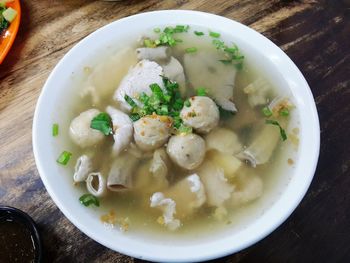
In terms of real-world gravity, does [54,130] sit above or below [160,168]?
above

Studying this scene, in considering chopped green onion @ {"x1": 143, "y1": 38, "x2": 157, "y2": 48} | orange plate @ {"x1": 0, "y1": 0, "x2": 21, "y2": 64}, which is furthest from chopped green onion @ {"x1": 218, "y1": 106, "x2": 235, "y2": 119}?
orange plate @ {"x1": 0, "y1": 0, "x2": 21, "y2": 64}

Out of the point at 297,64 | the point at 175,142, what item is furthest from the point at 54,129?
the point at 297,64

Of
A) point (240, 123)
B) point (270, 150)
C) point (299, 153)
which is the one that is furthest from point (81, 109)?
point (299, 153)

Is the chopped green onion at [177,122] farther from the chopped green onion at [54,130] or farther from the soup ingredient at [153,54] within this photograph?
the chopped green onion at [54,130]

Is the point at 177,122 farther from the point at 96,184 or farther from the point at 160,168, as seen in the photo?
the point at 96,184

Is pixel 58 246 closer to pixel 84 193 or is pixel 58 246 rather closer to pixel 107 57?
pixel 84 193
